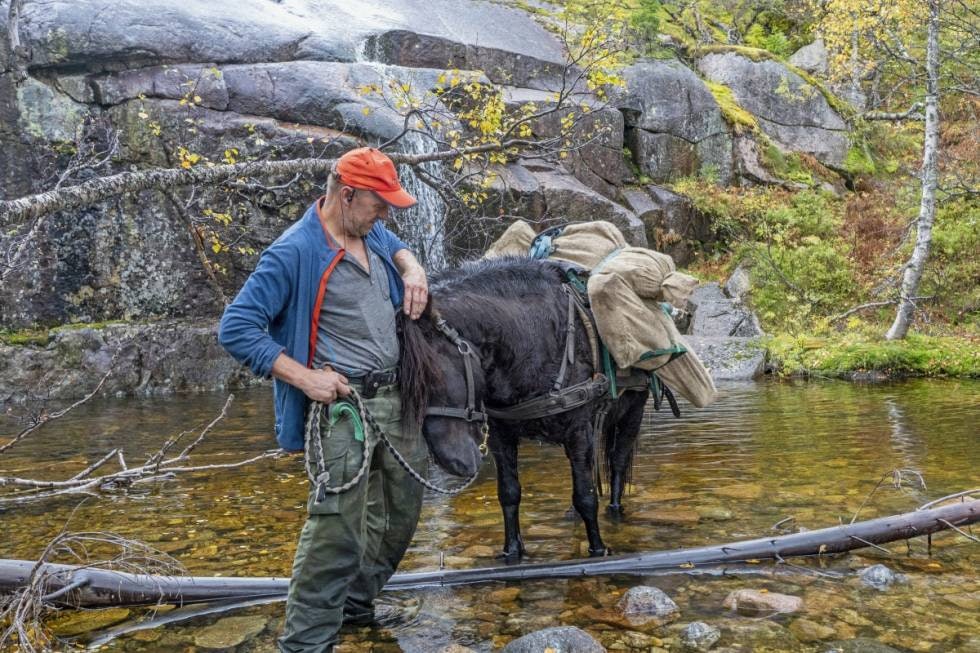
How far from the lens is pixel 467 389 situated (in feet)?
12.0

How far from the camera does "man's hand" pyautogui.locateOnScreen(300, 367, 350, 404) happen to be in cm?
316

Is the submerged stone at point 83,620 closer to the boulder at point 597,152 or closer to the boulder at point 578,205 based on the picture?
the boulder at point 578,205

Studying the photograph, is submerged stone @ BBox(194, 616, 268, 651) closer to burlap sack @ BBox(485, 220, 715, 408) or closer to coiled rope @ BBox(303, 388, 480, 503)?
coiled rope @ BBox(303, 388, 480, 503)

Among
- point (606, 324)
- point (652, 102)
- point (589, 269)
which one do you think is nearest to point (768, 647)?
point (606, 324)

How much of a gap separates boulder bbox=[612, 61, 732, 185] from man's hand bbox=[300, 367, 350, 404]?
1816 centimetres

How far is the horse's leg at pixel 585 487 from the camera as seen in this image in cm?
472

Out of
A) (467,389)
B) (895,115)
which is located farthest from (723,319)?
(467,389)

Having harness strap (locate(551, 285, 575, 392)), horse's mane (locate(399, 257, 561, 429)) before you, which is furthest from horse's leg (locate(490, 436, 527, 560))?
horse's mane (locate(399, 257, 561, 429))

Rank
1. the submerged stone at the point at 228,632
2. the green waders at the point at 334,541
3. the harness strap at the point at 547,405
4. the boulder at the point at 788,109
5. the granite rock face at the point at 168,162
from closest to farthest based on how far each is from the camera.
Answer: the green waders at the point at 334,541
the submerged stone at the point at 228,632
the harness strap at the point at 547,405
the granite rock face at the point at 168,162
the boulder at the point at 788,109

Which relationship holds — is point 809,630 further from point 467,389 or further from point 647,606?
point 467,389

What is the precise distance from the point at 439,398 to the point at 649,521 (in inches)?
103

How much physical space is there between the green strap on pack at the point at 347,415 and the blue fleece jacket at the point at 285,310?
175 millimetres

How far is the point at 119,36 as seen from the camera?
1492 centimetres

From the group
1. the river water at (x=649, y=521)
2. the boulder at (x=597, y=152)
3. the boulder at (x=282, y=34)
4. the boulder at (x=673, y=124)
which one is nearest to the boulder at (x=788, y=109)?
the boulder at (x=673, y=124)
